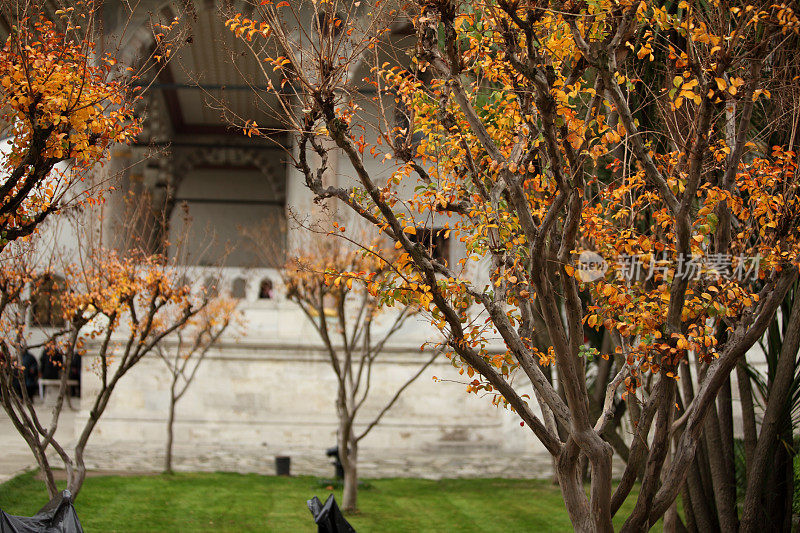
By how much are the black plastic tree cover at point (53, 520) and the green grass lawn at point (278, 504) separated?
382cm

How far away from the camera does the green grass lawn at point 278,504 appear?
39.2ft

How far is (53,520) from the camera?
7371mm

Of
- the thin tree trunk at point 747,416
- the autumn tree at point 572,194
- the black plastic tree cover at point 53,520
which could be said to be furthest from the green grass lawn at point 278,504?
the autumn tree at point 572,194

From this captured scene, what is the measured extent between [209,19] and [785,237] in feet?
52.6

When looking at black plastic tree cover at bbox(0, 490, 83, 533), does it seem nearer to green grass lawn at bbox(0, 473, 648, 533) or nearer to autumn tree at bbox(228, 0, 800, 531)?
autumn tree at bbox(228, 0, 800, 531)

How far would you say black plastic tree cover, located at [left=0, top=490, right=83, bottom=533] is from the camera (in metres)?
6.98

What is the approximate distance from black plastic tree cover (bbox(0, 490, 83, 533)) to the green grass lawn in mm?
3822

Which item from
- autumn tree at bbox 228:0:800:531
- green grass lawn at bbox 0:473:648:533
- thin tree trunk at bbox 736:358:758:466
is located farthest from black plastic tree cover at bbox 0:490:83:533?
thin tree trunk at bbox 736:358:758:466

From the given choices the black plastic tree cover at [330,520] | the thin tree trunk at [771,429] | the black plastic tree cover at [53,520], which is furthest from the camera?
the thin tree trunk at [771,429]

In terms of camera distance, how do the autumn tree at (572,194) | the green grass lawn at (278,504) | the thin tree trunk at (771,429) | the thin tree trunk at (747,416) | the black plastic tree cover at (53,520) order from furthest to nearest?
1. the green grass lawn at (278,504)
2. the thin tree trunk at (747,416)
3. the thin tree trunk at (771,429)
4. the black plastic tree cover at (53,520)
5. the autumn tree at (572,194)

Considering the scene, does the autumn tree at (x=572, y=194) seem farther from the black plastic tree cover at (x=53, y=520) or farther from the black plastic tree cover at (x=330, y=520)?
the black plastic tree cover at (x=53, y=520)

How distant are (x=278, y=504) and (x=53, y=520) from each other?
20.3 feet

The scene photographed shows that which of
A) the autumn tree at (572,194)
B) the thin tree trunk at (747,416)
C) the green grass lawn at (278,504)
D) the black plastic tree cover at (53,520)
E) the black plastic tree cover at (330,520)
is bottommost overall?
the green grass lawn at (278,504)

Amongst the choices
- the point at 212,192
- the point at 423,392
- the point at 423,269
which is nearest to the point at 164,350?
the point at 423,392
